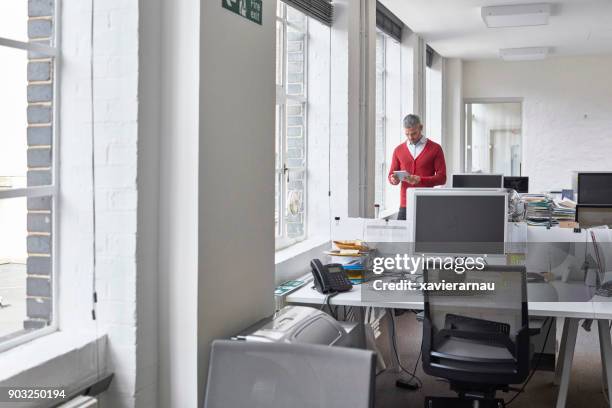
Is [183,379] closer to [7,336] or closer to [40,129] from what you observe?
[7,336]

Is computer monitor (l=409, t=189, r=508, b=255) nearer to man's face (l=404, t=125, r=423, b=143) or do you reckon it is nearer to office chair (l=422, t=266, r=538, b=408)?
office chair (l=422, t=266, r=538, b=408)

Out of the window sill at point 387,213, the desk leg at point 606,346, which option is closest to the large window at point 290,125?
the desk leg at point 606,346

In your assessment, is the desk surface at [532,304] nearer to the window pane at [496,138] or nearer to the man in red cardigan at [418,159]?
the man in red cardigan at [418,159]

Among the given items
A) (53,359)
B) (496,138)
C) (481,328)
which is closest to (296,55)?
(481,328)

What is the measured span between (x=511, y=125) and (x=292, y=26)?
28.9 ft

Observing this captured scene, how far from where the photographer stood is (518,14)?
24.0ft

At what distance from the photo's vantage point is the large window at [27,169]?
2.40 meters

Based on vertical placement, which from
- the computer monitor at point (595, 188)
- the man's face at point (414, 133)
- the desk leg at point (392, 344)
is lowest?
the desk leg at point (392, 344)

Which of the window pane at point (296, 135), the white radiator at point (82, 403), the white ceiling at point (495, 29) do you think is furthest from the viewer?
the white ceiling at point (495, 29)

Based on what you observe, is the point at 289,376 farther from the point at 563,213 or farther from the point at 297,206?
the point at 563,213

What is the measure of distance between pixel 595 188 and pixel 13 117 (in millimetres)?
5605

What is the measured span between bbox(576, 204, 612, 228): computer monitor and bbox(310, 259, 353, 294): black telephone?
2.60 m

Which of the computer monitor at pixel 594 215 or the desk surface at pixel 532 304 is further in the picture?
the computer monitor at pixel 594 215

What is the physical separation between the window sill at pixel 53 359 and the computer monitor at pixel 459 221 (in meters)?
2.18
